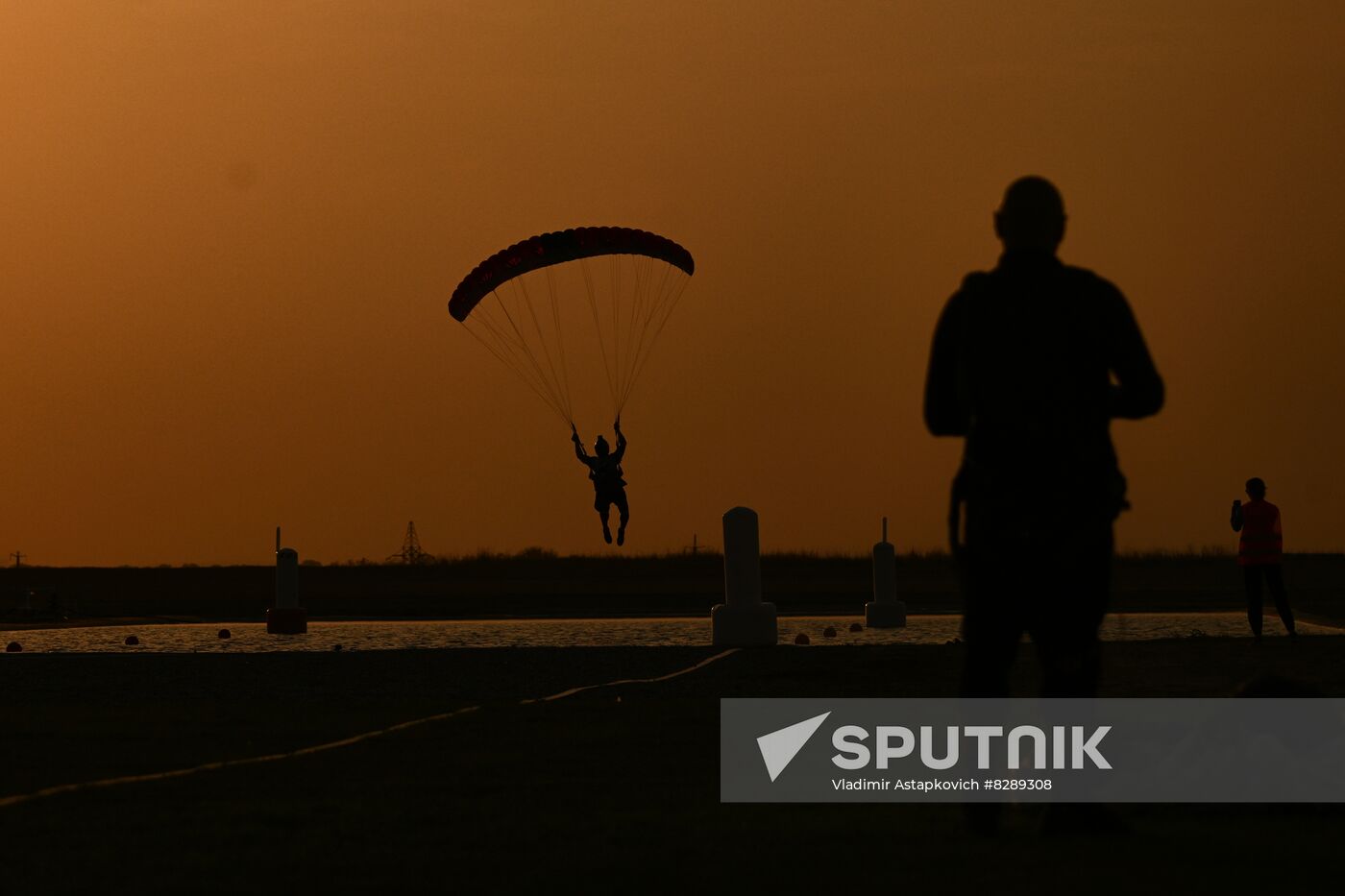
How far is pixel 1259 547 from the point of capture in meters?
24.1

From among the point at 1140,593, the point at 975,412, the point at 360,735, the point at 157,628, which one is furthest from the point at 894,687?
the point at 1140,593

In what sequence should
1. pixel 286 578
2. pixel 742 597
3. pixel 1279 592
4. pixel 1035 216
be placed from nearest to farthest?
pixel 1035 216 < pixel 1279 592 < pixel 742 597 < pixel 286 578

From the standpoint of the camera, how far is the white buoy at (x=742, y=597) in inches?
998

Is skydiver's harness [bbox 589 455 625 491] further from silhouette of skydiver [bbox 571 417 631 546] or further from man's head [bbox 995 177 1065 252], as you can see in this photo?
man's head [bbox 995 177 1065 252]

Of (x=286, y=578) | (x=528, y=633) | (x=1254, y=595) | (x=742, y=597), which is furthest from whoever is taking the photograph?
(x=286, y=578)

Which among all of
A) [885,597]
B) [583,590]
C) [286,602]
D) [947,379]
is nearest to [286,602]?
[286,602]

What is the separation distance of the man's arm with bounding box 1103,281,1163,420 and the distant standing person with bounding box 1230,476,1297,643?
17383 mm

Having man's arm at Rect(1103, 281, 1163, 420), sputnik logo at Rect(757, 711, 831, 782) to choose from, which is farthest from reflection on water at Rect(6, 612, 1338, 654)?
man's arm at Rect(1103, 281, 1163, 420)

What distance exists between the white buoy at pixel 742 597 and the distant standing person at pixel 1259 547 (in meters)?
5.72

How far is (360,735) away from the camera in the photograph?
40.4 feet

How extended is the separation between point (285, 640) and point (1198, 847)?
23561 millimetres

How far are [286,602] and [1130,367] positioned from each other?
2652 cm

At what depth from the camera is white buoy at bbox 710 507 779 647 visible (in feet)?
83.2

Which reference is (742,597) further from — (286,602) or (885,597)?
(286,602)
